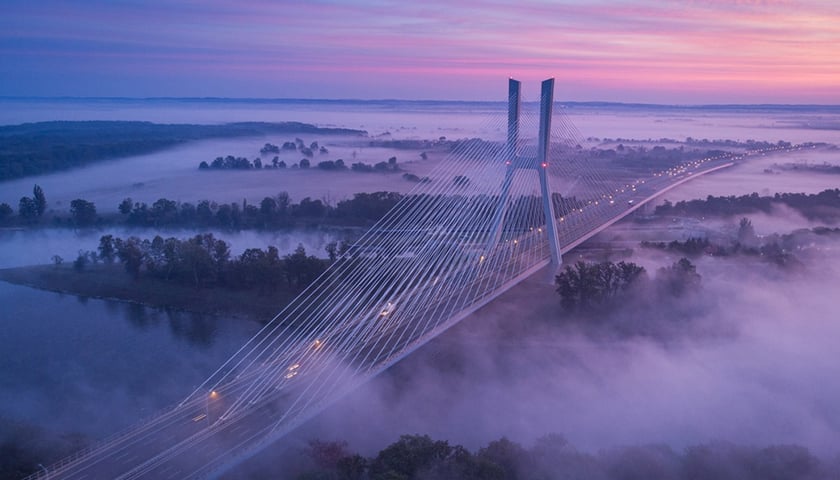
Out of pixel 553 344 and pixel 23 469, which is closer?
pixel 23 469

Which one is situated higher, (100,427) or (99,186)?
(99,186)

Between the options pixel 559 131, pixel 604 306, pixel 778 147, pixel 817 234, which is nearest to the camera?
pixel 604 306

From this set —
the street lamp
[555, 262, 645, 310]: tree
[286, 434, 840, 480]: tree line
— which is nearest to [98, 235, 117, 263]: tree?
the street lamp

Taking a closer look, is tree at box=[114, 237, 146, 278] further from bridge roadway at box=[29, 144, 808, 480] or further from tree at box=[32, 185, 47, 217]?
bridge roadway at box=[29, 144, 808, 480]

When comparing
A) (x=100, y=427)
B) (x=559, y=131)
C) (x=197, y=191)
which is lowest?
(x=100, y=427)

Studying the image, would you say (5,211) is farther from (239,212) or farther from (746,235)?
(746,235)

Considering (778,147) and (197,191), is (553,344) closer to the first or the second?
(197,191)

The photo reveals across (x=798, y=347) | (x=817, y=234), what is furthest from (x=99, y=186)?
(x=817, y=234)

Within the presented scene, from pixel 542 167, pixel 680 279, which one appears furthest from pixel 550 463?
pixel 680 279
